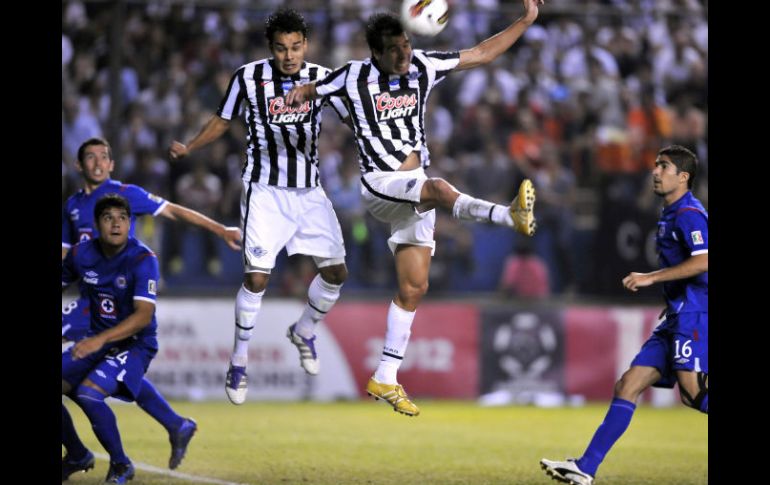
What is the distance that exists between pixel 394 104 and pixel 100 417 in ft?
10.0

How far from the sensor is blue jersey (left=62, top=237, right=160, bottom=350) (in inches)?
348

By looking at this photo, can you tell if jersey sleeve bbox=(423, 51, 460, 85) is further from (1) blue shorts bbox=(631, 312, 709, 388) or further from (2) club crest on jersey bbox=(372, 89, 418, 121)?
(1) blue shorts bbox=(631, 312, 709, 388)

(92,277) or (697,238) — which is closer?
(697,238)

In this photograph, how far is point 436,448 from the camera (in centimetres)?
1148

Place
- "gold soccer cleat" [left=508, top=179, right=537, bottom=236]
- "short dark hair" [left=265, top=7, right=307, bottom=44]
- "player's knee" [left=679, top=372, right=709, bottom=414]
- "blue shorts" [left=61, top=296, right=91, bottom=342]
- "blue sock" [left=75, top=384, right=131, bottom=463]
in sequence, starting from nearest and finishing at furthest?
"gold soccer cleat" [left=508, top=179, right=537, bottom=236] → "player's knee" [left=679, top=372, right=709, bottom=414] → "short dark hair" [left=265, top=7, right=307, bottom=44] → "blue sock" [left=75, top=384, right=131, bottom=463] → "blue shorts" [left=61, top=296, right=91, bottom=342]

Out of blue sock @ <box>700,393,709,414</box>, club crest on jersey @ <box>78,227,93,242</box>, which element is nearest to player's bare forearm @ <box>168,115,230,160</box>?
club crest on jersey @ <box>78,227,93,242</box>

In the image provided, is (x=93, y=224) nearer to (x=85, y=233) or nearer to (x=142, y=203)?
(x=85, y=233)

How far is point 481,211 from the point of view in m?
7.73

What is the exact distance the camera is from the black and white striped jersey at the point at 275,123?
8977 mm

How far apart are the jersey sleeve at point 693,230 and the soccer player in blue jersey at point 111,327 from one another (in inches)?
147

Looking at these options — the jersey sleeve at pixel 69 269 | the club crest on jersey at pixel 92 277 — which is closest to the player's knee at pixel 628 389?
the club crest on jersey at pixel 92 277

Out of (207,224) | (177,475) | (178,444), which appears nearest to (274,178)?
(207,224)
